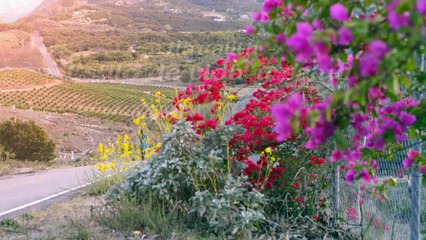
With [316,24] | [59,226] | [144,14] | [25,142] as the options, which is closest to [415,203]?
[316,24]

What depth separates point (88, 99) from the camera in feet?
178

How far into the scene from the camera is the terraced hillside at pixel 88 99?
49.4 metres

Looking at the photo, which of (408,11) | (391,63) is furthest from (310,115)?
(408,11)

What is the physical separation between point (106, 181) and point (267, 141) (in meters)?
3.50

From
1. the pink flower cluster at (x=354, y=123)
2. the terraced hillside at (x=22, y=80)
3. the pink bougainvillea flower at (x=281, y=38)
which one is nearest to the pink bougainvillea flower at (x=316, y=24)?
the pink bougainvillea flower at (x=281, y=38)

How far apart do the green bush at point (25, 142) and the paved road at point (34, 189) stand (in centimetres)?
1047

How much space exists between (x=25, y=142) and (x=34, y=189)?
13954mm

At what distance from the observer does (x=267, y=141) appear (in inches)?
206

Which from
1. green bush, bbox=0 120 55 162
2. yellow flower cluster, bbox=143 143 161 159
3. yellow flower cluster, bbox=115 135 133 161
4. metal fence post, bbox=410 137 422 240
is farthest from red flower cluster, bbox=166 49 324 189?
green bush, bbox=0 120 55 162

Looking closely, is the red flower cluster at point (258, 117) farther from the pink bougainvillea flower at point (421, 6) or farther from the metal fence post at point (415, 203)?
the pink bougainvillea flower at point (421, 6)

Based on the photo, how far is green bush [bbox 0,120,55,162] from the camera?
880 inches

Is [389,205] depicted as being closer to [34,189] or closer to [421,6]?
[421,6]

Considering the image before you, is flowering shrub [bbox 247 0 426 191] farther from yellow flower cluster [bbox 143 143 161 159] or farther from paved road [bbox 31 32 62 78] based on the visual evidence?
paved road [bbox 31 32 62 78]

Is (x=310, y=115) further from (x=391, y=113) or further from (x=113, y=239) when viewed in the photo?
(x=113, y=239)
